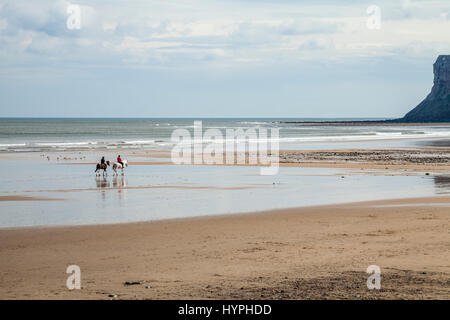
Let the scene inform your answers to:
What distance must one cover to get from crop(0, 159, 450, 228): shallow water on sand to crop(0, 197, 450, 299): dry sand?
1743 mm

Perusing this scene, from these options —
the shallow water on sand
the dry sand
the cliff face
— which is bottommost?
the dry sand

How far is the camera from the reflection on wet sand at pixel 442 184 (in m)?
21.0

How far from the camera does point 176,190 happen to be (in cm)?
2186

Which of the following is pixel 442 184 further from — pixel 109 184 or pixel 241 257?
pixel 241 257

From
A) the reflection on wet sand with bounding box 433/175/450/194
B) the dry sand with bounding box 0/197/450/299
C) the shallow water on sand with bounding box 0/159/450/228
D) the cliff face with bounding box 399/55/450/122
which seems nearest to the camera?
the dry sand with bounding box 0/197/450/299

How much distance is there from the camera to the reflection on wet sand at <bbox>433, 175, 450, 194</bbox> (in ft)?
68.7

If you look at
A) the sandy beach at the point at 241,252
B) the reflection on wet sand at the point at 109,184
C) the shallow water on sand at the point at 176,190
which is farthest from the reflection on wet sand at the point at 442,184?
the reflection on wet sand at the point at 109,184

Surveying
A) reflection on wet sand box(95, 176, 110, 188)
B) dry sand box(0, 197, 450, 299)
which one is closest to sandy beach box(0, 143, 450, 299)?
dry sand box(0, 197, 450, 299)

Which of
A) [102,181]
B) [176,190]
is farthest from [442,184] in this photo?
[102,181]

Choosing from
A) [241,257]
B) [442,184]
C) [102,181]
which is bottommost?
[241,257]

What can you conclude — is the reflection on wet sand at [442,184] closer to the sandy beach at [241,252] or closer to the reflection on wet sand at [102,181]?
the sandy beach at [241,252]

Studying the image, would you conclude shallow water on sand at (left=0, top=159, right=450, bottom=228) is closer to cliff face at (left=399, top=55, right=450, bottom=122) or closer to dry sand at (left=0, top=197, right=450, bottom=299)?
dry sand at (left=0, top=197, right=450, bottom=299)

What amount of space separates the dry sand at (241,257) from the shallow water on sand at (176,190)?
5.72 feet

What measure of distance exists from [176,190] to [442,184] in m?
10.1
